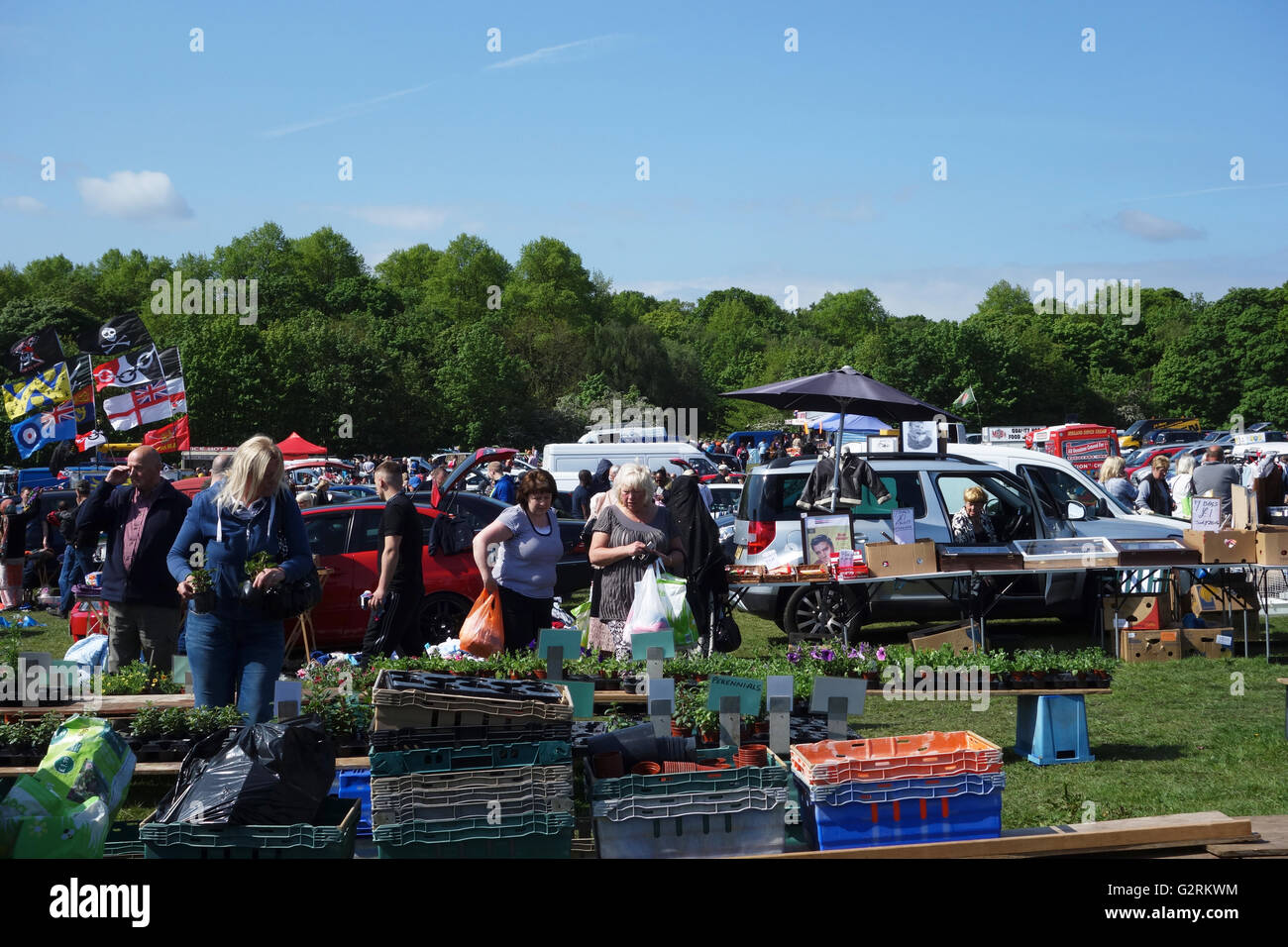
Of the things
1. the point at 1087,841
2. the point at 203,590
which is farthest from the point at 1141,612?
the point at 203,590

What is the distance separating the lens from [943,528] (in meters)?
11.4

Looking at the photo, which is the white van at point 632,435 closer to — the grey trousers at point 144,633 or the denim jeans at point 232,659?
the grey trousers at point 144,633

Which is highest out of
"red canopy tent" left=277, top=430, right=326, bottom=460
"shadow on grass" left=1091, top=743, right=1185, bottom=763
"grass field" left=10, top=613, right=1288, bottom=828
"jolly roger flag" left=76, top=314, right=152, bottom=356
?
"jolly roger flag" left=76, top=314, right=152, bottom=356

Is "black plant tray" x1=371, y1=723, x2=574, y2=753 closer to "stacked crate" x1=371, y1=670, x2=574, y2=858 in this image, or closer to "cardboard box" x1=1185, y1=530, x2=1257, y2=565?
"stacked crate" x1=371, y1=670, x2=574, y2=858

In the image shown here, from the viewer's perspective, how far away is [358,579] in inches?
425

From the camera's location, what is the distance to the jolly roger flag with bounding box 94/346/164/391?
661 inches

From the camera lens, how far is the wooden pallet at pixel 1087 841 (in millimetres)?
3805

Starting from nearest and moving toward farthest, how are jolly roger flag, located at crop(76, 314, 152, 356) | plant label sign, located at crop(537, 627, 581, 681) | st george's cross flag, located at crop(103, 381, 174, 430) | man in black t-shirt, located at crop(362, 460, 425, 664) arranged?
plant label sign, located at crop(537, 627, 581, 681)
man in black t-shirt, located at crop(362, 460, 425, 664)
jolly roger flag, located at crop(76, 314, 152, 356)
st george's cross flag, located at crop(103, 381, 174, 430)

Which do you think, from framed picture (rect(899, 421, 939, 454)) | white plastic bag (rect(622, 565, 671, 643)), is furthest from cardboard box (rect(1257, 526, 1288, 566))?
white plastic bag (rect(622, 565, 671, 643))

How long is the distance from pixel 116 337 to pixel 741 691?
47.1ft

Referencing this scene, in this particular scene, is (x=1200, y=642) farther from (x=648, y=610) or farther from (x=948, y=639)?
(x=648, y=610)

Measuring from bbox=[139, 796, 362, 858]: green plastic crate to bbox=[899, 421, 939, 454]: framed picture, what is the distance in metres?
9.27

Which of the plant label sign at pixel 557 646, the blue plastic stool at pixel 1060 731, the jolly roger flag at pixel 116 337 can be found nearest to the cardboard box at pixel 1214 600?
the blue plastic stool at pixel 1060 731
